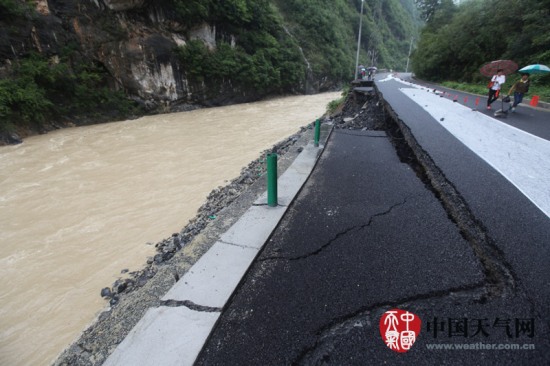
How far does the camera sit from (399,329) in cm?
201

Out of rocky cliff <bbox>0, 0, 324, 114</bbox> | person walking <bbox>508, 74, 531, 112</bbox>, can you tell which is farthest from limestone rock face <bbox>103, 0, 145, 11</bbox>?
person walking <bbox>508, 74, 531, 112</bbox>

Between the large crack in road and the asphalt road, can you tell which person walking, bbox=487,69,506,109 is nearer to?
the large crack in road

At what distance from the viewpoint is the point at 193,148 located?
38.6ft

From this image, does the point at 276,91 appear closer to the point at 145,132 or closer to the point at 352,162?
the point at 145,132

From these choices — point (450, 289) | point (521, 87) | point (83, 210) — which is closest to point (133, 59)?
point (83, 210)

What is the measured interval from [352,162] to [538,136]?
5.57 m

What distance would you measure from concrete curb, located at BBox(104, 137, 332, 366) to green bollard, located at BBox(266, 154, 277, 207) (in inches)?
8.1

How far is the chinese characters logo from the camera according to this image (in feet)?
6.23

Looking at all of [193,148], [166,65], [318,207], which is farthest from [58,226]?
[166,65]

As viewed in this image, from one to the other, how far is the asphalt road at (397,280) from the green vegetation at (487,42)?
47.5 ft

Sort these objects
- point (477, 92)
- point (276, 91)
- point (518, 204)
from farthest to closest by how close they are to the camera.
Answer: point (276, 91), point (477, 92), point (518, 204)

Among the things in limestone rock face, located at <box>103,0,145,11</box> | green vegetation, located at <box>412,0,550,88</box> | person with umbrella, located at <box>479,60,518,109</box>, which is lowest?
person with umbrella, located at <box>479,60,518,109</box>

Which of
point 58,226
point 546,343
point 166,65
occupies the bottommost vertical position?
point 58,226

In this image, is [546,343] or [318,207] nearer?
[546,343]
